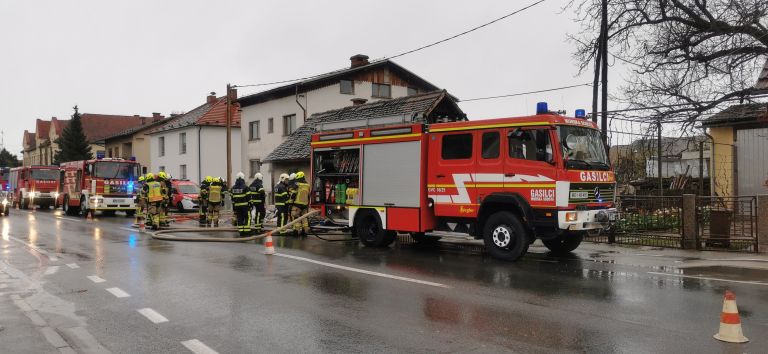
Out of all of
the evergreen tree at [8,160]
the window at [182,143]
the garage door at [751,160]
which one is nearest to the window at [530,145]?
the garage door at [751,160]

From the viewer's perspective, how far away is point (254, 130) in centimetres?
3566

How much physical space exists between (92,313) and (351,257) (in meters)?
5.32

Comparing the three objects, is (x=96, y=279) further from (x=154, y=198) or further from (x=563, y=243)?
(x=154, y=198)

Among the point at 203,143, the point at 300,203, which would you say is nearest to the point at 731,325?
the point at 300,203

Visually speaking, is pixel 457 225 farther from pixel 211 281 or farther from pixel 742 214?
pixel 742 214

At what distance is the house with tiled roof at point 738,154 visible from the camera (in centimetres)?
1897

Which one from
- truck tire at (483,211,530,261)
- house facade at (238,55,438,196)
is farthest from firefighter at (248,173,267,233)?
house facade at (238,55,438,196)

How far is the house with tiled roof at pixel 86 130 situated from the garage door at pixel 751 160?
5926 cm

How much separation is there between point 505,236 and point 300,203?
6.01 m

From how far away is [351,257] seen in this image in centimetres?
1121

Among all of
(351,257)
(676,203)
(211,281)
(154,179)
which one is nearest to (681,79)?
(676,203)

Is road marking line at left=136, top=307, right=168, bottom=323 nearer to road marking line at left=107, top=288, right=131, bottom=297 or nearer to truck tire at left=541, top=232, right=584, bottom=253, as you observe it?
road marking line at left=107, top=288, right=131, bottom=297

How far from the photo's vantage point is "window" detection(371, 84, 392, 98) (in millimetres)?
33250

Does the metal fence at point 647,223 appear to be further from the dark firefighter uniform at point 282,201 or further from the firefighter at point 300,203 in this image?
the dark firefighter uniform at point 282,201
